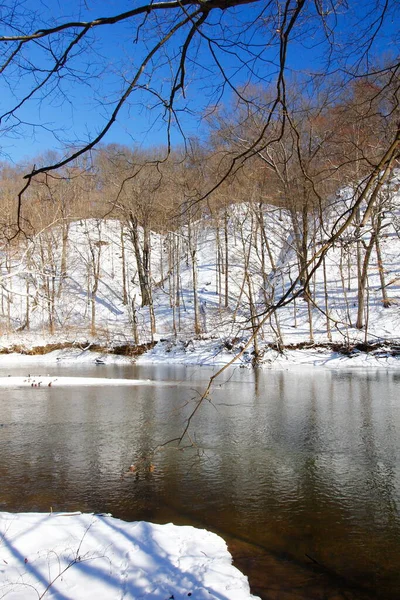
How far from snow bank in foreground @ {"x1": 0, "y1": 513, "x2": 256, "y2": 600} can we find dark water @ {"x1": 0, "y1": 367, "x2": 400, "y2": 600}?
1.33 ft

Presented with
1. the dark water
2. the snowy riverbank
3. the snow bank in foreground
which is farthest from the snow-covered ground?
the snow bank in foreground

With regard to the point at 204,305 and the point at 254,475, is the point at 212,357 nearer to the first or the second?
the point at 204,305

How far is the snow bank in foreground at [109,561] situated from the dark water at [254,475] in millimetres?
405

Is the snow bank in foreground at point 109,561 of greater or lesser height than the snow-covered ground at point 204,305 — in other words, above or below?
below

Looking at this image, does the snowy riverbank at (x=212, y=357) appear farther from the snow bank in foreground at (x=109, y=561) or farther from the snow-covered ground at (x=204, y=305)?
the snow bank in foreground at (x=109, y=561)

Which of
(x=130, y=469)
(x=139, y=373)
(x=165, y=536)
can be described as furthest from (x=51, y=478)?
(x=139, y=373)

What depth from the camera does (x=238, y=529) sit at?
5.67 meters

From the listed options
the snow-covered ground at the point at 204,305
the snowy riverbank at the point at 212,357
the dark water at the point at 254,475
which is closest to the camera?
the dark water at the point at 254,475

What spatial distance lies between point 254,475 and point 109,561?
3.33 meters

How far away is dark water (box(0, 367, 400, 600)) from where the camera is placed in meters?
4.99

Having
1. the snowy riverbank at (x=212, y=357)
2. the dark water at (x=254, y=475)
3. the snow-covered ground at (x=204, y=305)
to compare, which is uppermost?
the snow-covered ground at (x=204, y=305)

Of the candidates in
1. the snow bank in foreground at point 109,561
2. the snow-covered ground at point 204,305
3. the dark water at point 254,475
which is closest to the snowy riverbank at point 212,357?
the snow-covered ground at point 204,305

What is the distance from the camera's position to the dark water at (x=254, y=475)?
4.99 meters

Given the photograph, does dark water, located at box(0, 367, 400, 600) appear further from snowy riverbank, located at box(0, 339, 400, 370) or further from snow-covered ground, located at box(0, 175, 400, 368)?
snow-covered ground, located at box(0, 175, 400, 368)
